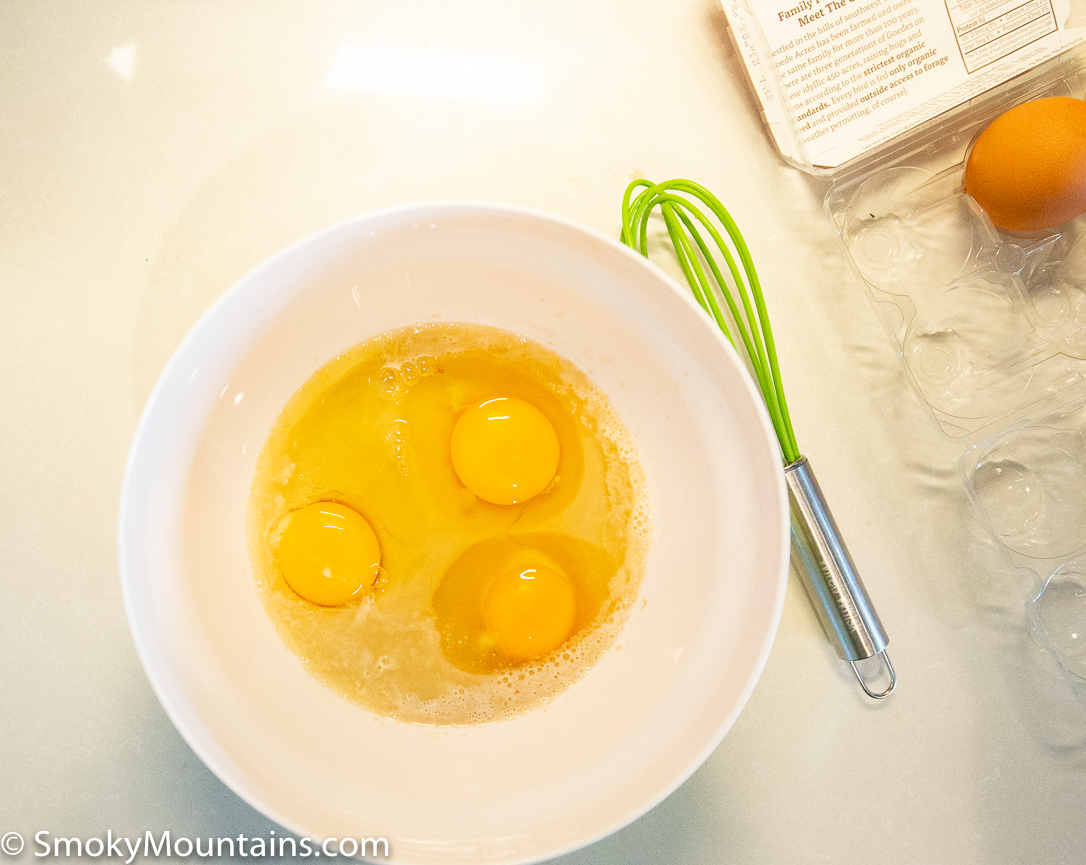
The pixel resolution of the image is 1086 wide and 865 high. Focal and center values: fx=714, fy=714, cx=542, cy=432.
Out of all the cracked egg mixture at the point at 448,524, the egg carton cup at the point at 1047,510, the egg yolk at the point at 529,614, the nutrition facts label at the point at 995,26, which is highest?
the nutrition facts label at the point at 995,26

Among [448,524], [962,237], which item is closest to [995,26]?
[962,237]

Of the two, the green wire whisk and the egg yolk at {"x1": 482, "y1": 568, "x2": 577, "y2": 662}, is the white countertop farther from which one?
the egg yolk at {"x1": 482, "y1": 568, "x2": 577, "y2": 662}

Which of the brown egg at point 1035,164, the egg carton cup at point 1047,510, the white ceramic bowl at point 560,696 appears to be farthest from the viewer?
the egg carton cup at point 1047,510

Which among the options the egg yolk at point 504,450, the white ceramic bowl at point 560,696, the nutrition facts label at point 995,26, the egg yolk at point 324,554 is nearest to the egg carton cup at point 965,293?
the nutrition facts label at point 995,26

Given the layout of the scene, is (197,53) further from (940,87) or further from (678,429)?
(940,87)

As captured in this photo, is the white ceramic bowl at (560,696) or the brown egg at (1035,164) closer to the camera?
the white ceramic bowl at (560,696)

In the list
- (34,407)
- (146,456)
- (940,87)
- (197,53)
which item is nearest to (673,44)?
(940,87)

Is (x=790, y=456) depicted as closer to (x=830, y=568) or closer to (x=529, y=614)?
(x=830, y=568)

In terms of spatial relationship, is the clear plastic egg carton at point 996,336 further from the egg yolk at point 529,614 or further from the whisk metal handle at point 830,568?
the egg yolk at point 529,614
